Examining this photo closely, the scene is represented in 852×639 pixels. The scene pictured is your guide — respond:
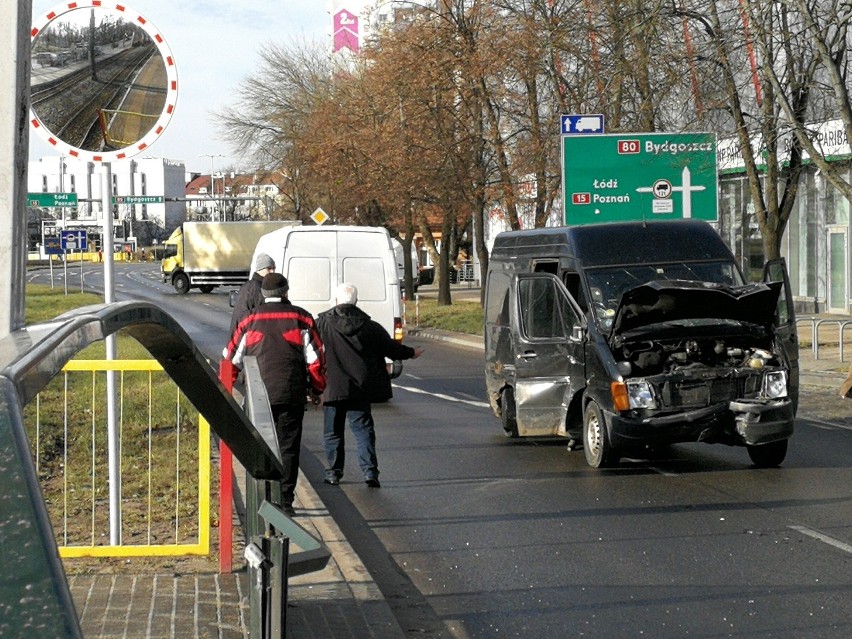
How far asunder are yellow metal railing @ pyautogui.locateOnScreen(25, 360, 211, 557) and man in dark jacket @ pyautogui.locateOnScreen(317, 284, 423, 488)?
1326 mm

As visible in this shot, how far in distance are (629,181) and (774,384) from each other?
14.0m

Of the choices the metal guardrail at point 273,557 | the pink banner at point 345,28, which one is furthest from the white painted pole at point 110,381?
the pink banner at point 345,28

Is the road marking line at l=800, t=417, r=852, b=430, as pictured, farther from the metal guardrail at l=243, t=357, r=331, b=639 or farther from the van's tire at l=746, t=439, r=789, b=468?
the metal guardrail at l=243, t=357, r=331, b=639

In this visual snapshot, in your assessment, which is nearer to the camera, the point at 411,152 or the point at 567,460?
the point at 567,460

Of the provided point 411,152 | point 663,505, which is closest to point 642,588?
point 663,505

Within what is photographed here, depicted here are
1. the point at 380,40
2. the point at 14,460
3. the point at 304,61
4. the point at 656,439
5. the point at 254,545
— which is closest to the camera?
the point at 14,460

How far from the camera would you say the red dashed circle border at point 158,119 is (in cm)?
570

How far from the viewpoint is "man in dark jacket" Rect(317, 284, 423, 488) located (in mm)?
11185

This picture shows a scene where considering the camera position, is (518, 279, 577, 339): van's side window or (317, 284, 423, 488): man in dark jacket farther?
(518, 279, 577, 339): van's side window

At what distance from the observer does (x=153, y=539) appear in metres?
8.09

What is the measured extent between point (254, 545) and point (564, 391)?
977cm

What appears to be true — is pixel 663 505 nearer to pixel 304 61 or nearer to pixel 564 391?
pixel 564 391

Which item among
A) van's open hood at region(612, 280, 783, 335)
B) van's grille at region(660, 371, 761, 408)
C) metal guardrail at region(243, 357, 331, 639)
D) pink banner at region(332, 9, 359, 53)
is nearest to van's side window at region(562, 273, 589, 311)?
van's open hood at region(612, 280, 783, 335)

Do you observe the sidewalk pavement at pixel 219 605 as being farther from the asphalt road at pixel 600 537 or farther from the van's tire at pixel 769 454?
the van's tire at pixel 769 454
